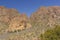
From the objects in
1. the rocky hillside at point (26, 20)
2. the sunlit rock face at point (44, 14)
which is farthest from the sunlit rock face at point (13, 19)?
the sunlit rock face at point (44, 14)

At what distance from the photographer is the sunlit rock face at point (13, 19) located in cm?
9316

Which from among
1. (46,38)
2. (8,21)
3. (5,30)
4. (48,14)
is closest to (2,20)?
(8,21)

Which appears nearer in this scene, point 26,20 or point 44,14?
point 26,20

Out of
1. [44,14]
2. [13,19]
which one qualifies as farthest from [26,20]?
[44,14]

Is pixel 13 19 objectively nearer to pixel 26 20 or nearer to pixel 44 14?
pixel 26 20

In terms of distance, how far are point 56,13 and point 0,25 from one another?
37.6m

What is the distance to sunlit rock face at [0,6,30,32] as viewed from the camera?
9316cm

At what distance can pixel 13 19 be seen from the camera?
340ft

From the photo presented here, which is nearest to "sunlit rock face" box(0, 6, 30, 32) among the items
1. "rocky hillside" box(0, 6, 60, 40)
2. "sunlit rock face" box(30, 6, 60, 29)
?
"rocky hillside" box(0, 6, 60, 40)

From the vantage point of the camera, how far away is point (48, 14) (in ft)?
392

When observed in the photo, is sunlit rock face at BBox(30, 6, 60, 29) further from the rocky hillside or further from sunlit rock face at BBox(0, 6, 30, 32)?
sunlit rock face at BBox(0, 6, 30, 32)

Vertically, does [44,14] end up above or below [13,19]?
above

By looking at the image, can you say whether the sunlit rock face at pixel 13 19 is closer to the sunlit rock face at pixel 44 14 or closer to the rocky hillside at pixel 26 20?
the rocky hillside at pixel 26 20

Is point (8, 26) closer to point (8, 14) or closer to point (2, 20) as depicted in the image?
point (2, 20)
